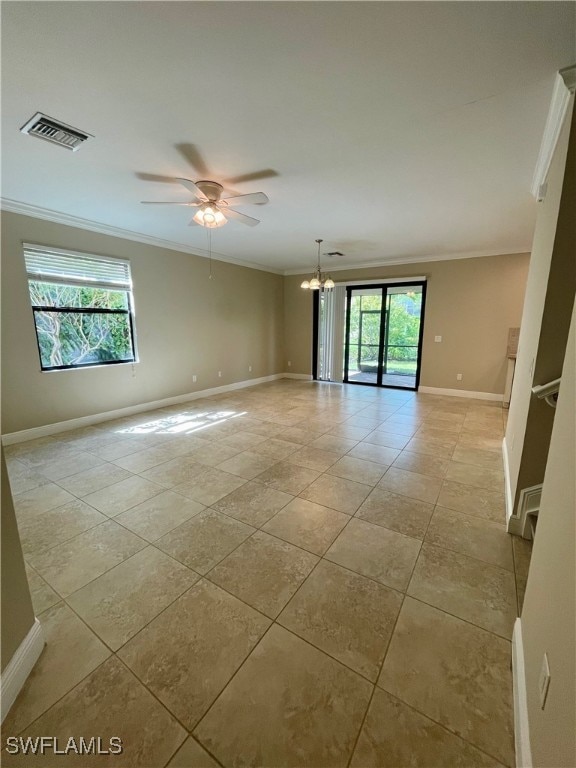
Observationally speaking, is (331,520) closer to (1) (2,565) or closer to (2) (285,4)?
(1) (2,565)

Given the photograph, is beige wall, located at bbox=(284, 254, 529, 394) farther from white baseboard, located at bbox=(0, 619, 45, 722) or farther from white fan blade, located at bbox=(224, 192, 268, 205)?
white baseboard, located at bbox=(0, 619, 45, 722)

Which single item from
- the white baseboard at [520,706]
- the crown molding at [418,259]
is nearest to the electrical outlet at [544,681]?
the white baseboard at [520,706]

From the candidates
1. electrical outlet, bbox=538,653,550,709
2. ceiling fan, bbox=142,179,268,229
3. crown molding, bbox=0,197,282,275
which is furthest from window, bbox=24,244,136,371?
electrical outlet, bbox=538,653,550,709

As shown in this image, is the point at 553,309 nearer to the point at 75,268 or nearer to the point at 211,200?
the point at 211,200

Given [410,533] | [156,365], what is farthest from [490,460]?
[156,365]

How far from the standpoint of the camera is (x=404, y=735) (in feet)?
3.50

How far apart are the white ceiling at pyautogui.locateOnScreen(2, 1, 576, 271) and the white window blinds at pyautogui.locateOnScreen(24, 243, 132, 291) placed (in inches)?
24.3

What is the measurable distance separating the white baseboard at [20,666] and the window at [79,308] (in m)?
3.50

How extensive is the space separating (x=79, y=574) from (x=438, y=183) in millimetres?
4096

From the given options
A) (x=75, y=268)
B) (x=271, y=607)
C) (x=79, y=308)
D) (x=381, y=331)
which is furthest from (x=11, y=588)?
(x=381, y=331)

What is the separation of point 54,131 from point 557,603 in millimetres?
3574

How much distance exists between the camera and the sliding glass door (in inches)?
255

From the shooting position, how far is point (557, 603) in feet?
2.86

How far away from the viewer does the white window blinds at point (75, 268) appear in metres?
3.69
